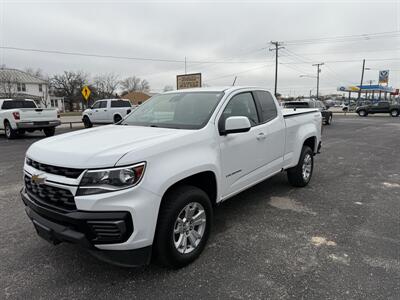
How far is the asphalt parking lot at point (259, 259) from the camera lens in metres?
2.54

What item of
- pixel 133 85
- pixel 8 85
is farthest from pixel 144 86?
pixel 8 85

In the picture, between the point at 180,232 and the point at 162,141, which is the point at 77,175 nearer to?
the point at 162,141

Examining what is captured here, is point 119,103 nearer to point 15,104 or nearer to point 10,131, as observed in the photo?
point 15,104

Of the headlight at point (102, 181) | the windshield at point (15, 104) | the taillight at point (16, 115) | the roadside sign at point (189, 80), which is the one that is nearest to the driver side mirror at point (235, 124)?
the headlight at point (102, 181)

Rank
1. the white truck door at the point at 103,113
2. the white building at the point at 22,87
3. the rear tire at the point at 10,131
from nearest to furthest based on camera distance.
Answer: the rear tire at the point at 10,131, the white truck door at the point at 103,113, the white building at the point at 22,87

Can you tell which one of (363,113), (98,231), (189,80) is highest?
(189,80)

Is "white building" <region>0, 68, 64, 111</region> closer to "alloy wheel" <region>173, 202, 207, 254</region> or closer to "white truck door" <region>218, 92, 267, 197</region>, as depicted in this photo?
A: "white truck door" <region>218, 92, 267, 197</region>

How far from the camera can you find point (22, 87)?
5462 cm

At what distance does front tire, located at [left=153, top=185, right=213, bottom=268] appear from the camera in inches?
102

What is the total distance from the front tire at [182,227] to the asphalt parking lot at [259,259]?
0.50 ft

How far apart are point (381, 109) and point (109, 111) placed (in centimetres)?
2953

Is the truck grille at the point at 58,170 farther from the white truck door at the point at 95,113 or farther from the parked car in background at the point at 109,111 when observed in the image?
the white truck door at the point at 95,113

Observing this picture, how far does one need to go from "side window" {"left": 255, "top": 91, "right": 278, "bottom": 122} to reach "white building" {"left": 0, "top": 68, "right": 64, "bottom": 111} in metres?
52.4

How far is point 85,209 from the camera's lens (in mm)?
2281
